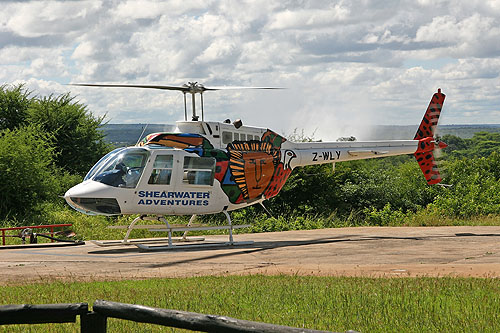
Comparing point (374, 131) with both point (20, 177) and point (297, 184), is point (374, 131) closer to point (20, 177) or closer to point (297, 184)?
point (297, 184)

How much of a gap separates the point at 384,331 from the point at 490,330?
1.21 meters

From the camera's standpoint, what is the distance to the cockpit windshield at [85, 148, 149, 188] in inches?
657

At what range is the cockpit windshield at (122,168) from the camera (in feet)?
54.7

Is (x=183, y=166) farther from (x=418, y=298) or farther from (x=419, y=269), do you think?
(x=418, y=298)

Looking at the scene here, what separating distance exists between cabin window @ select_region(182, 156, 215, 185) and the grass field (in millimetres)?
5884

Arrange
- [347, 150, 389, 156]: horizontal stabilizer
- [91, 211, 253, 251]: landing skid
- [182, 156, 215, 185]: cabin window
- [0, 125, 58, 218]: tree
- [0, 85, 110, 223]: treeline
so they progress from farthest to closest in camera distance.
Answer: [0, 85, 110, 223]: treeline
[0, 125, 58, 218]: tree
[347, 150, 389, 156]: horizontal stabilizer
[182, 156, 215, 185]: cabin window
[91, 211, 253, 251]: landing skid

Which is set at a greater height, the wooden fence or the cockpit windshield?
the cockpit windshield

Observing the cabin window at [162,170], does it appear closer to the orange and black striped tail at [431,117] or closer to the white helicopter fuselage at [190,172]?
the white helicopter fuselage at [190,172]

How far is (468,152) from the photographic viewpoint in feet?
395

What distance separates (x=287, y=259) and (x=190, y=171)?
4160mm

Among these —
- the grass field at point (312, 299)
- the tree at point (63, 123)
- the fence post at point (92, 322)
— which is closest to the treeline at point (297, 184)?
the tree at point (63, 123)

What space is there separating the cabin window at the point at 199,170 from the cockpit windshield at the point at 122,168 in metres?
1.23

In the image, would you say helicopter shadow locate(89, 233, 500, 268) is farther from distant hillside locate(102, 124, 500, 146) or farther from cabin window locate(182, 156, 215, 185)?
distant hillside locate(102, 124, 500, 146)

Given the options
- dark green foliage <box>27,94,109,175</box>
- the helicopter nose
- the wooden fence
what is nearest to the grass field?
the wooden fence
